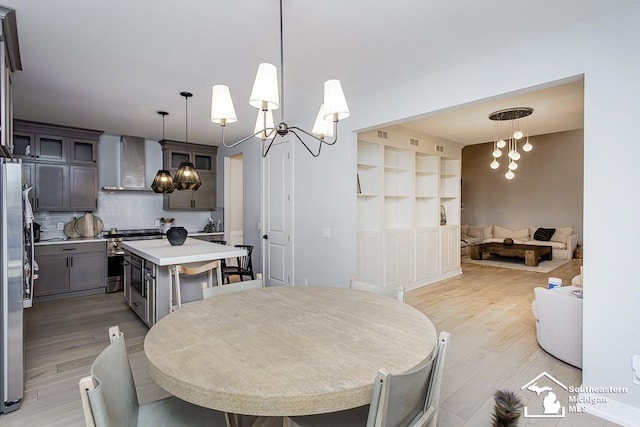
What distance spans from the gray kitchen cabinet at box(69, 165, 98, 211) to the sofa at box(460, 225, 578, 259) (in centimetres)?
793

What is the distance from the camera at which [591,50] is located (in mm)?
2172

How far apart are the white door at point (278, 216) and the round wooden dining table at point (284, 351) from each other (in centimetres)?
287

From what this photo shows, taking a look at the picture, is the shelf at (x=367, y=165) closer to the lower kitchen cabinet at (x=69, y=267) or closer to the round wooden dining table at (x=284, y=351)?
the round wooden dining table at (x=284, y=351)

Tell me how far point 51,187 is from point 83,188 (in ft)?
1.28

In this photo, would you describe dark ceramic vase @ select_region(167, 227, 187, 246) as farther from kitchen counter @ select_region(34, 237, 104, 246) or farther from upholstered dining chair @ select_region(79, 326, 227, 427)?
upholstered dining chair @ select_region(79, 326, 227, 427)

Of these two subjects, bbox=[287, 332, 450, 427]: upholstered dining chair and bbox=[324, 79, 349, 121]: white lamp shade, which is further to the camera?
bbox=[324, 79, 349, 121]: white lamp shade

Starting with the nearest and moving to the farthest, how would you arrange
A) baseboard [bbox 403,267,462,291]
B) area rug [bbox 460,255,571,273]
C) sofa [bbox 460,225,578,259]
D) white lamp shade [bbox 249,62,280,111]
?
white lamp shade [bbox 249,62,280,111], baseboard [bbox 403,267,462,291], area rug [bbox 460,255,571,273], sofa [bbox 460,225,578,259]

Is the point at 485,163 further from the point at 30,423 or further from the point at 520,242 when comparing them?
the point at 30,423

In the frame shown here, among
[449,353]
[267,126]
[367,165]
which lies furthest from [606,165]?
[367,165]

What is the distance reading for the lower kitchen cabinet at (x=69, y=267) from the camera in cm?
458

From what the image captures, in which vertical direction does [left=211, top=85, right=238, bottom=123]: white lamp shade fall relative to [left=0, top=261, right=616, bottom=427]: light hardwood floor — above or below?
above

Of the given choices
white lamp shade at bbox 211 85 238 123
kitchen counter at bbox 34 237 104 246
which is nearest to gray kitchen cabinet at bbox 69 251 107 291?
kitchen counter at bbox 34 237 104 246

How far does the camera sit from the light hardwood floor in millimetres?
2141

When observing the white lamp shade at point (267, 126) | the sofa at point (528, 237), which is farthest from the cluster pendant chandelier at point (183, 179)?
the sofa at point (528, 237)
